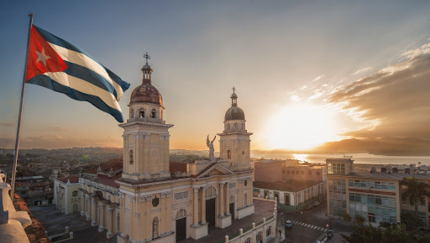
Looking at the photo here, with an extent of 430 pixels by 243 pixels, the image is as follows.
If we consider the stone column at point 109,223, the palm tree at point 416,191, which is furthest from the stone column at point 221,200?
the palm tree at point 416,191

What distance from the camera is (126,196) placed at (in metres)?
22.4

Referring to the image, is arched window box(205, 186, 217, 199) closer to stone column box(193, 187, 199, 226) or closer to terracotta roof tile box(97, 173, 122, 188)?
stone column box(193, 187, 199, 226)

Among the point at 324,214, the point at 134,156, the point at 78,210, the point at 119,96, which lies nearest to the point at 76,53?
the point at 119,96

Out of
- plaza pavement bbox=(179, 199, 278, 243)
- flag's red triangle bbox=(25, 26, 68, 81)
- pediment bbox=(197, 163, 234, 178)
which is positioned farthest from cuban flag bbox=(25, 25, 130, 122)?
plaza pavement bbox=(179, 199, 278, 243)

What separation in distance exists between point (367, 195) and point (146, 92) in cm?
3653

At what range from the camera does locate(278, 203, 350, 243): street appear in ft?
104

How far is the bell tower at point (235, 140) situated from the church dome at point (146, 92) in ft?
42.3

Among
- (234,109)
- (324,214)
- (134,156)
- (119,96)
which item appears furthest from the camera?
(324,214)

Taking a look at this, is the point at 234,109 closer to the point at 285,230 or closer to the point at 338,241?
the point at 285,230

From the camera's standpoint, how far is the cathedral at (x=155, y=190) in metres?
21.9

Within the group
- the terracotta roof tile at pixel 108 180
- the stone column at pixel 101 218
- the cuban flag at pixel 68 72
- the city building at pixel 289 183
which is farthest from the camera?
the city building at pixel 289 183

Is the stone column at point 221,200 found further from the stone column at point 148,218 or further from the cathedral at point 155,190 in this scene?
the stone column at point 148,218

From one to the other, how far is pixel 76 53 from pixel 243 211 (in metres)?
29.5

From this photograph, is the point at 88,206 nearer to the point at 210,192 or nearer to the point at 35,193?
the point at 210,192
